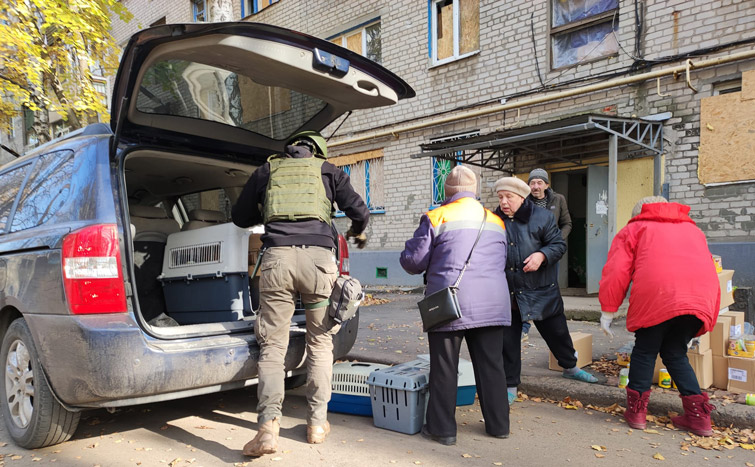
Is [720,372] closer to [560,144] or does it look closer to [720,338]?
[720,338]

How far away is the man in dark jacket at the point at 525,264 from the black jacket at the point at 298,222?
1.20 meters

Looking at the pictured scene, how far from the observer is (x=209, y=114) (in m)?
3.79

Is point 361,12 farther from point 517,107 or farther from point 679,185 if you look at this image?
point 679,185

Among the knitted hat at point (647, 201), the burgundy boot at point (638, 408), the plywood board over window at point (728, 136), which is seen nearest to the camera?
the burgundy boot at point (638, 408)

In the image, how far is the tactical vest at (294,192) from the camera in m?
3.25

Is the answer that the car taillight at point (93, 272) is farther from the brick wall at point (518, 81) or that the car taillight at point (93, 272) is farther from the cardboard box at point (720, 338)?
the brick wall at point (518, 81)

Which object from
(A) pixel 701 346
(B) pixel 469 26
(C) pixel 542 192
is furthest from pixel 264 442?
(B) pixel 469 26

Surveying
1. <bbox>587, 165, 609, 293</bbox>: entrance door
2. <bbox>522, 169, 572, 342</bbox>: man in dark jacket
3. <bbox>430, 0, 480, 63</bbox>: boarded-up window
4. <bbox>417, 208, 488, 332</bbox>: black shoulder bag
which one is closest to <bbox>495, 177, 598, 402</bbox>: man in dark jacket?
<bbox>417, 208, 488, 332</bbox>: black shoulder bag

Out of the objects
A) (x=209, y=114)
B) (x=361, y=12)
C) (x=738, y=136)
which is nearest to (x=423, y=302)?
Result: (x=209, y=114)

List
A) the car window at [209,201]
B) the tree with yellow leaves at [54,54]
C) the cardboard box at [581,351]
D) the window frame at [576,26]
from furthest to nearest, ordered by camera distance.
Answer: the window frame at [576,26] < the tree with yellow leaves at [54,54] < the car window at [209,201] < the cardboard box at [581,351]

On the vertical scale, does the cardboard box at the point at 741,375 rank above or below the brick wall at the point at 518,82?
below

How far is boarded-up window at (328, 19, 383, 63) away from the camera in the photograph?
1257 cm

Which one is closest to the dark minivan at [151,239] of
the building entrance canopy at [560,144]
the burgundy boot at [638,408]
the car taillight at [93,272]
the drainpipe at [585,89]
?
the car taillight at [93,272]

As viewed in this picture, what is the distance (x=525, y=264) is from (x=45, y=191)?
3.30 m
